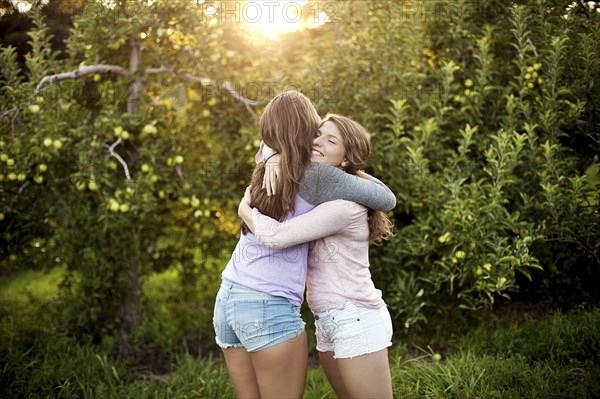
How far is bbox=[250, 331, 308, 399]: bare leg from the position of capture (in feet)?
7.68

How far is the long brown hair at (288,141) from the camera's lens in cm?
245

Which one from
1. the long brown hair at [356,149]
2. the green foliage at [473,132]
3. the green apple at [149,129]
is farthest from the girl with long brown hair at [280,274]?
the green apple at [149,129]

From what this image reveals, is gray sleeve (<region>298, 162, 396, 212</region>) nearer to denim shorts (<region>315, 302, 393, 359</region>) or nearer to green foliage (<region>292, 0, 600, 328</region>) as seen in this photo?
denim shorts (<region>315, 302, 393, 359</region>)

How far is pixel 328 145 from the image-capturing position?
2580 mm

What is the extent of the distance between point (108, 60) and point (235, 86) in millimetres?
1068

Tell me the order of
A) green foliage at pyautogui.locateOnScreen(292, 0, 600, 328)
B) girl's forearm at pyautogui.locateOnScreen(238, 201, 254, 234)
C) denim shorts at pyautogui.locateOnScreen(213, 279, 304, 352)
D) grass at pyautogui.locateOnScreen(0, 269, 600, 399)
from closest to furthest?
denim shorts at pyautogui.locateOnScreen(213, 279, 304, 352) < girl's forearm at pyautogui.locateOnScreen(238, 201, 254, 234) < grass at pyautogui.locateOnScreen(0, 269, 600, 399) < green foliage at pyautogui.locateOnScreen(292, 0, 600, 328)

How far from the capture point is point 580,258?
447 cm

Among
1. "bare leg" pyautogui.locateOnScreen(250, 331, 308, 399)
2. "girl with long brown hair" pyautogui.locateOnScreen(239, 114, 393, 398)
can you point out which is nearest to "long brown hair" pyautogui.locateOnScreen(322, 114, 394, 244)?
"girl with long brown hair" pyautogui.locateOnScreen(239, 114, 393, 398)

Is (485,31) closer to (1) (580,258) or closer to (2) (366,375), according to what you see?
(1) (580,258)

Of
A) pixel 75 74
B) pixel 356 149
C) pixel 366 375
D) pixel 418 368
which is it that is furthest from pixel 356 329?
pixel 75 74

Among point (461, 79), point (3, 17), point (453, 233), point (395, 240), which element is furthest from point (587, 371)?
point (3, 17)

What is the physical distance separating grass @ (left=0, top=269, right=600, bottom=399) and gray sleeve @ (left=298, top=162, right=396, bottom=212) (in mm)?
1538

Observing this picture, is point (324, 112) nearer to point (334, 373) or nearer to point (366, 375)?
point (334, 373)

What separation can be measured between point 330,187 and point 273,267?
16.1 inches
